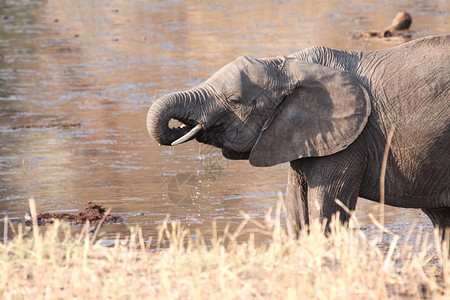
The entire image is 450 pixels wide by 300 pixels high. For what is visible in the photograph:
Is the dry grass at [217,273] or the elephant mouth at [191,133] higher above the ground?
the elephant mouth at [191,133]

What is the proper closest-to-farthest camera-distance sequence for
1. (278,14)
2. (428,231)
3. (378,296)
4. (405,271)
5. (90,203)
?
(378,296), (405,271), (428,231), (90,203), (278,14)

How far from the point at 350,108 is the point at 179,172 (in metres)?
3.88

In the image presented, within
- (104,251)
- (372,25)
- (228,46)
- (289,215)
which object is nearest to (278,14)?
(372,25)

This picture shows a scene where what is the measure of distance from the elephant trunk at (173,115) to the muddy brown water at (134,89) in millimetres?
1773

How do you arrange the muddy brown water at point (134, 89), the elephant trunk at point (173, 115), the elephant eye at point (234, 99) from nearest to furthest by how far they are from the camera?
the elephant trunk at point (173, 115)
the elephant eye at point (234, 99)
the muddy brown water at point (134, 89)

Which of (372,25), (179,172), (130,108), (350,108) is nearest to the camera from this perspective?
(350,108)

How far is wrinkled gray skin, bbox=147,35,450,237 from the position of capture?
6078 millimetres

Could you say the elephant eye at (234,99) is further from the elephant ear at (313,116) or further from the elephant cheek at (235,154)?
the elephant cheek at (235,154)

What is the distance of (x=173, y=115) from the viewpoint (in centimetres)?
593

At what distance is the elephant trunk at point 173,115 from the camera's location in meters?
5.88

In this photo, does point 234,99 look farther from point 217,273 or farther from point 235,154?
point 217,273

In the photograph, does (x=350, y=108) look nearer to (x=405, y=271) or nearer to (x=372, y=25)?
(x=405, y=271)

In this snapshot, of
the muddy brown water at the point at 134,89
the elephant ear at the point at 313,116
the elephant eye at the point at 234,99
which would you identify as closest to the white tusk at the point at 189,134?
the elephant eye at the point at 234,99

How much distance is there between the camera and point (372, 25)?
2056cm
